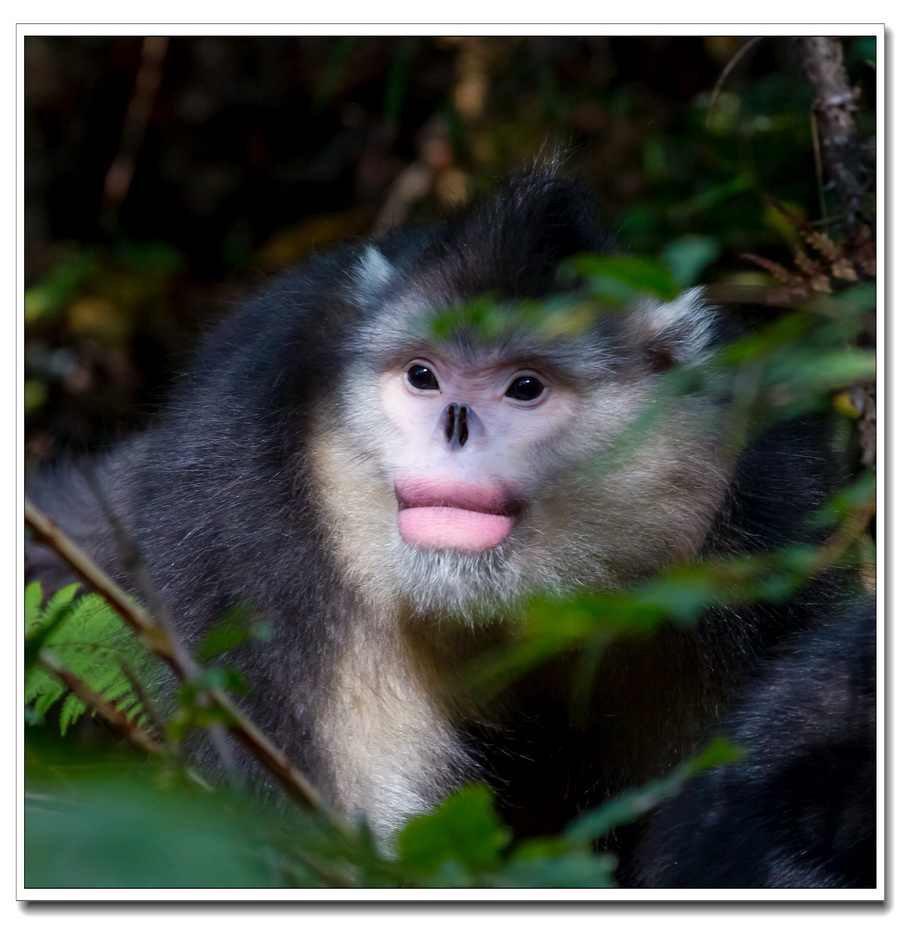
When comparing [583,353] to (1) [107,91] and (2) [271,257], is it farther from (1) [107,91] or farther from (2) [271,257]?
(1) [107,91]

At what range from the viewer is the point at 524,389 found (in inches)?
105

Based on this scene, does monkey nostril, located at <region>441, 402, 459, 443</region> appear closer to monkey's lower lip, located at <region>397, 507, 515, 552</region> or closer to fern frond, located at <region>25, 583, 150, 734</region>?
monkey's lower lip, located at <region>397, 507, 515, 552</region>

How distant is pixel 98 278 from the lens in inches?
204

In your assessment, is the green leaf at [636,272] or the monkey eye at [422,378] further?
the monkey eye at [422,378]

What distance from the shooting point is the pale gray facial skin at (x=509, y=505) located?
2551 millimetres

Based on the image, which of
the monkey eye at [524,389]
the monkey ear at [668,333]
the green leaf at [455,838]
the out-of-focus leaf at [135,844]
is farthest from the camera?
the monkey ear at [668,333]

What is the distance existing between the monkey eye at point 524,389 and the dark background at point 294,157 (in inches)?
46.2

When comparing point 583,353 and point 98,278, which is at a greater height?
point 98,278

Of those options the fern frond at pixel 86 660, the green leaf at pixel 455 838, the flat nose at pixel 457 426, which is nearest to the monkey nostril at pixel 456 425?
the flat nose at pixel 457 426

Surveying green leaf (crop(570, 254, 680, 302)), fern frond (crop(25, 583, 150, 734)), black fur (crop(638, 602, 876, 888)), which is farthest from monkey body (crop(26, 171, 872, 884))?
green leaf (crop(570, 254, 680, 302))

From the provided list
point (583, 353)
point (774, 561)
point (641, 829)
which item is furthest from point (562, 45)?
point (641, 829)

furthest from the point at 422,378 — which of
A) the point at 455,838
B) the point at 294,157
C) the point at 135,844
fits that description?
the point at 294,157

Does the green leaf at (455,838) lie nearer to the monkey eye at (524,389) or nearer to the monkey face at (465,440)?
the monkey face at (465,440)
